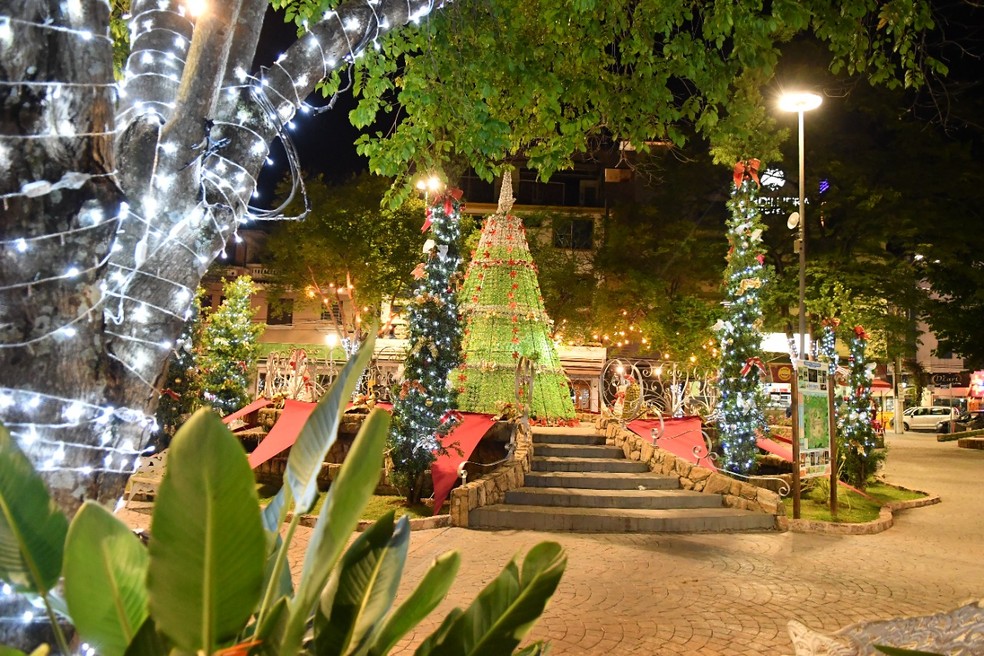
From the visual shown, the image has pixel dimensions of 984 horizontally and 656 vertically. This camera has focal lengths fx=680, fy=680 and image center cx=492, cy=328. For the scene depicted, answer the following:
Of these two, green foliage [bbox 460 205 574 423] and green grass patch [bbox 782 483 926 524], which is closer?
green grass patch [bbox 782 483 926 524]

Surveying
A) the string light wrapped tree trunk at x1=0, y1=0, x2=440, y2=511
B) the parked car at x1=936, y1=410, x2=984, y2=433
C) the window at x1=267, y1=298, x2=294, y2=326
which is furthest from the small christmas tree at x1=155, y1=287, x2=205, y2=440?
the parked car at x1=936, y1=410, x2=984, y2=433

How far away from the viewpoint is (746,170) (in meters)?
13.8

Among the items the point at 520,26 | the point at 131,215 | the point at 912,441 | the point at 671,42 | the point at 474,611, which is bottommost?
the point at 912,441

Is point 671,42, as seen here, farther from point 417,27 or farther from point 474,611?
point 474,611

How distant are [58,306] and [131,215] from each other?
0.57 m

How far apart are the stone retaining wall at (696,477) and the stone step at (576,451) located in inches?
9.3

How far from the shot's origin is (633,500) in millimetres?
10656

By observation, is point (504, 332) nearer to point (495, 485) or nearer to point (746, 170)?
point (495, 485)

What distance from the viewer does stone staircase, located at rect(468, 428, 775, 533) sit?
9695 mm

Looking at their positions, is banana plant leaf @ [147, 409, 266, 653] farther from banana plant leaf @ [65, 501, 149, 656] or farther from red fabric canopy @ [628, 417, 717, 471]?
red fabric canopy @ [628, 417, 717, 471]

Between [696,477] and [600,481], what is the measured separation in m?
1.60

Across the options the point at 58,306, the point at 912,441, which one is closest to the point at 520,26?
the point at 58,306

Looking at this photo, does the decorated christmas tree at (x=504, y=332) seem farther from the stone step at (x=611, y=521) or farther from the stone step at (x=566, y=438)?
the stone step at (x=611, y=521)

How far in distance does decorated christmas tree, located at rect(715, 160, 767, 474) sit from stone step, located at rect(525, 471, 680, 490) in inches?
84.6
